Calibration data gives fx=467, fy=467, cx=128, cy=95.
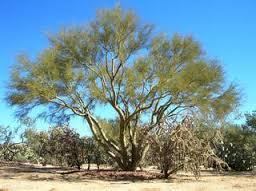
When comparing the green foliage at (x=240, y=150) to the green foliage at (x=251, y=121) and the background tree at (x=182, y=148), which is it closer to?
the green foliage at (x=251, y=121)

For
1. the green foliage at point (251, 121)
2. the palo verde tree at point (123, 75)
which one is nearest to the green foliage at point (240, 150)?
the green foliage at point (251, 121)

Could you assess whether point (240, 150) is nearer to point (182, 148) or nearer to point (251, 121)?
point (251, 121)

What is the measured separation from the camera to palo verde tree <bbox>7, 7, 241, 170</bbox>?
22.5 meters

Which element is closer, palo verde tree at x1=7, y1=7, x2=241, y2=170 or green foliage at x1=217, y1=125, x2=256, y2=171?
palo verde tree at x1=7, y1=7, x2=241, y2=170

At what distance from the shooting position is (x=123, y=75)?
23297 mm

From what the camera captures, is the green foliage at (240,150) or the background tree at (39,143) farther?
the background tree at (39,143)

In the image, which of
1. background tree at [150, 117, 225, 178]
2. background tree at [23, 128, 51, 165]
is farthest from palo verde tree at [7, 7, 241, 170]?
background tree at [23, 128, 51, 165]

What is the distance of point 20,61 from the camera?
2239 cm

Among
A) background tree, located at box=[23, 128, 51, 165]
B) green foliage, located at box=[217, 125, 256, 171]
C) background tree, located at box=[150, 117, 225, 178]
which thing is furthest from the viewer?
background tree, located at box=[23, 128, 51, 165]

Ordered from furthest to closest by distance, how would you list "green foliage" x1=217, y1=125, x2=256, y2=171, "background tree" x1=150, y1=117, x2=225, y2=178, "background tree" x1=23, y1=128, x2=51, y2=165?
1. "background tree" x1=23, y1=128, x2=51, y2=165
2. "green foliage" x1=217, y1=125, x2=256, y2=171
3. "background tree" x1=150, y1=117, x2=225, y2=178

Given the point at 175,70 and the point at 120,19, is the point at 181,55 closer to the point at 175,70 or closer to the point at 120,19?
the point at 175,70

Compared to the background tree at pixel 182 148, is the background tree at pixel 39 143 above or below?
above

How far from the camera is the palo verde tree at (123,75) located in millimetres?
22453

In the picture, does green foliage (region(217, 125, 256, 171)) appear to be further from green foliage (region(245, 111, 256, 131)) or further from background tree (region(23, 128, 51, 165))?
background tree (region(23, 128, 51, 165))
